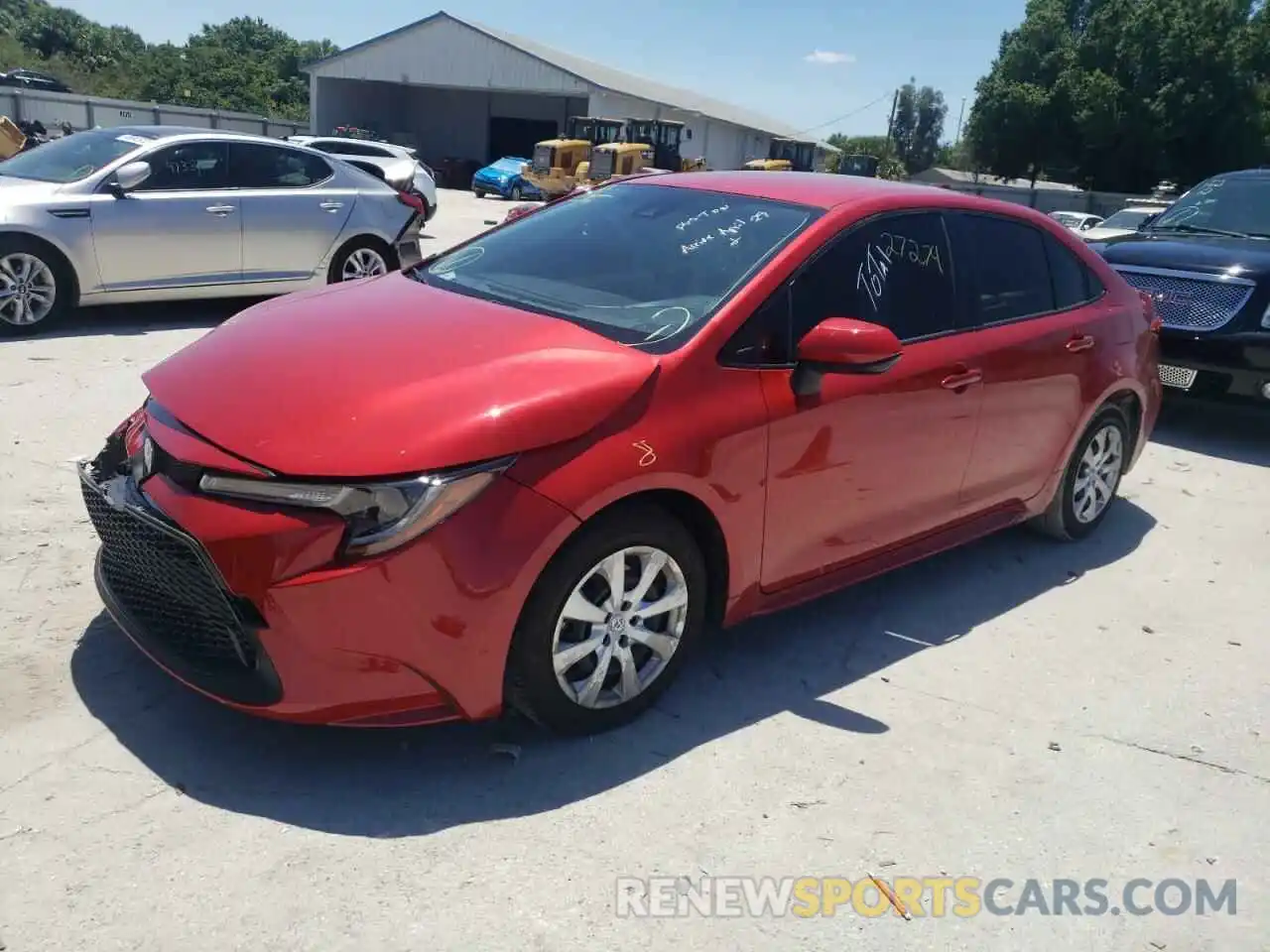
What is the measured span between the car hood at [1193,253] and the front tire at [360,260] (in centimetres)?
592

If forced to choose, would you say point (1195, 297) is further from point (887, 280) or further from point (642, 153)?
point (642, 153)

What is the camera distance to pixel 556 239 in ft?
13.9

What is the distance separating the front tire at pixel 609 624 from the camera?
306 centimetres

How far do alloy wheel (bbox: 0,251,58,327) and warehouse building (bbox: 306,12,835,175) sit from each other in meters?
36.0

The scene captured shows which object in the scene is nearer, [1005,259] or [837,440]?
[837,440]

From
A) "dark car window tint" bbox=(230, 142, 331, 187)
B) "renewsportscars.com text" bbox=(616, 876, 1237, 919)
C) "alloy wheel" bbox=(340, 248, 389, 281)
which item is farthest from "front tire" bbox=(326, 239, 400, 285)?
"renewsportscars.com text" bbox=(616, 876, 1237, 919)

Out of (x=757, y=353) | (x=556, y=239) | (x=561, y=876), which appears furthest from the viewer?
(x=556, y=239)

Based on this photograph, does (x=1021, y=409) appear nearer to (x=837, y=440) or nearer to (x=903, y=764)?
(x=837, y=440)

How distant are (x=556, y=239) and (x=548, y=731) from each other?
74.8 inches

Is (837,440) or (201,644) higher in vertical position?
(837,440)

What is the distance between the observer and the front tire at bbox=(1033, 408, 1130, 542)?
5.24 metres

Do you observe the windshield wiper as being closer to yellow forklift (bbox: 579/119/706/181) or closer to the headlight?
the headlight

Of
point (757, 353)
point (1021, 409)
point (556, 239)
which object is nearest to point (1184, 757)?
point (1021, 409)

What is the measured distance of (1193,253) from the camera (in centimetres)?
797
